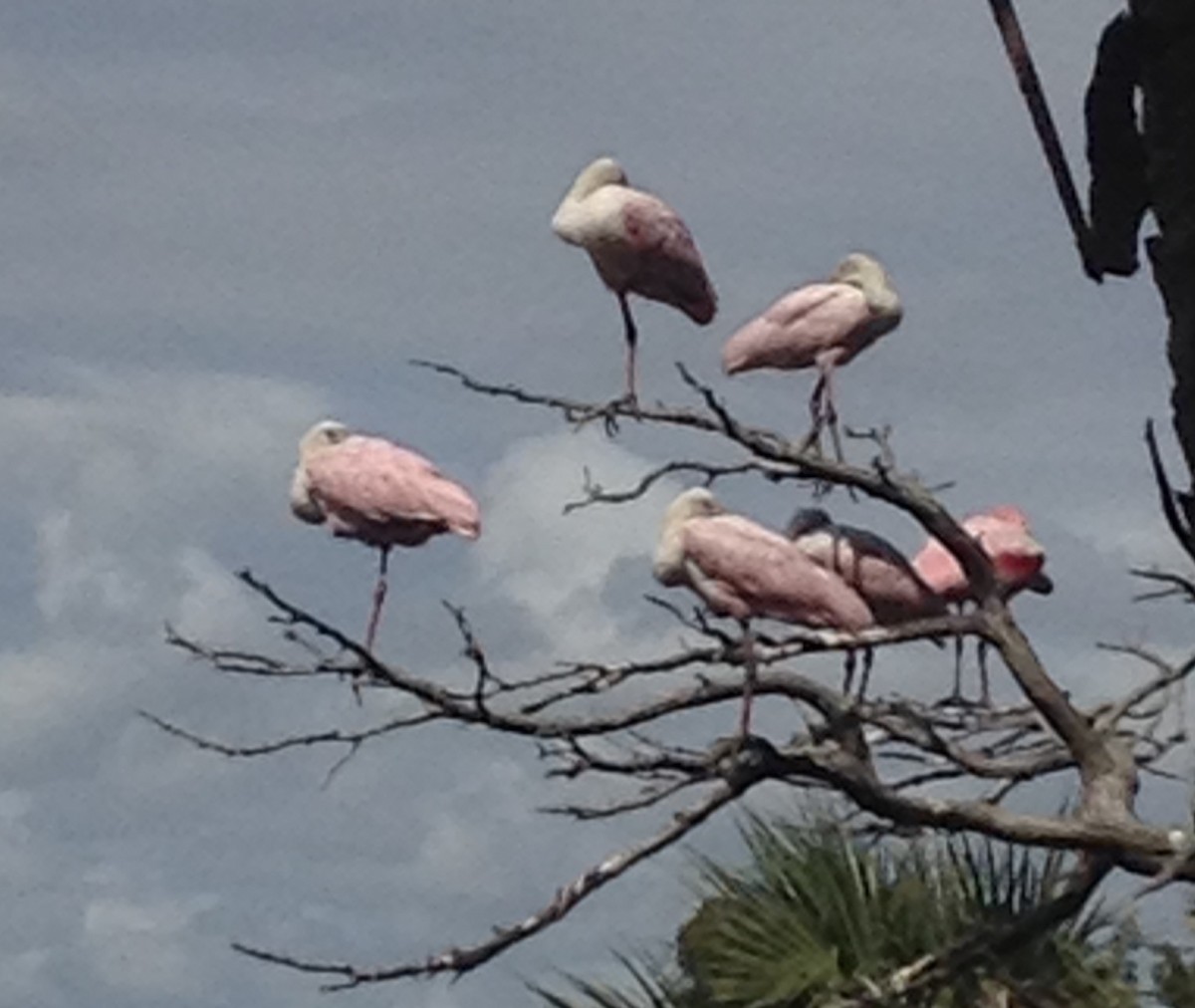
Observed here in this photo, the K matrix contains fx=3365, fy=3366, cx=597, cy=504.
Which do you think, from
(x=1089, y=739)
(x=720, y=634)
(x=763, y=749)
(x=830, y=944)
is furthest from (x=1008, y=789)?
(x=830, y=944)

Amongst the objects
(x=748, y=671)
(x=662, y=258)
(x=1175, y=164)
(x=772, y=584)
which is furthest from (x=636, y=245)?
(x=1175, y=164)

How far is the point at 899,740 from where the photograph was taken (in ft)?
25.4

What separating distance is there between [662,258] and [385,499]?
4.58 feet

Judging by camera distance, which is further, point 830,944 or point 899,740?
point 830,944

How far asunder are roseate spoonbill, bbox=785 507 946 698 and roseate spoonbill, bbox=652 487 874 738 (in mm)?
66

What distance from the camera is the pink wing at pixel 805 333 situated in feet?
38.9

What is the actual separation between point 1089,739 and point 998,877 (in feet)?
6.06

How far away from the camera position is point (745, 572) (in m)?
10.8

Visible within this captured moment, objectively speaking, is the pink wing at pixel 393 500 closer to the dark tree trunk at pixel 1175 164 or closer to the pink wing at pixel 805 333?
the pink wing at pixel 805 333

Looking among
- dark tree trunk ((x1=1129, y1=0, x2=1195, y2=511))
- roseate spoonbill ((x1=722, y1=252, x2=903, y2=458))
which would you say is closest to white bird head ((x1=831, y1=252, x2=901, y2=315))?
roseate spoonbill ((x1=722, y1=252, x2=903, y2=458))

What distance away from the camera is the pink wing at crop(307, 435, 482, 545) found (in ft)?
40.9

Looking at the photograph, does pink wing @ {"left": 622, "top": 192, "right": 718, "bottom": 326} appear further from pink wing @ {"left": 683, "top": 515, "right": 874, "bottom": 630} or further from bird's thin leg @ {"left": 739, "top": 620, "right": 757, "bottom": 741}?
bird's thin leg @ {"left": 739, "top": 620, "right": 757, "bottom": 741}

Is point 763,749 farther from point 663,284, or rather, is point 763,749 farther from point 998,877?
point 663,284

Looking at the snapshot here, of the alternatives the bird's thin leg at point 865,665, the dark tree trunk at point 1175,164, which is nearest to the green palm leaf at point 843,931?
the bird's thin leg at point 865,665
